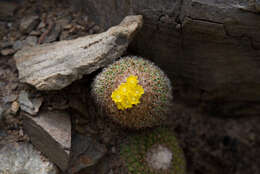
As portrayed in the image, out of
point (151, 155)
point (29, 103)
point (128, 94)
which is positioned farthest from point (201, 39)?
point (29, 103)

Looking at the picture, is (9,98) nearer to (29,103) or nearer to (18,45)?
(29,103)

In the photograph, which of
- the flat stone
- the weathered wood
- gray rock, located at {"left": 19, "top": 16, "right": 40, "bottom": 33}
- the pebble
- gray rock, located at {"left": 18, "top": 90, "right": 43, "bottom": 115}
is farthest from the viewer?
gray rock, located at {"left": 19, "top": 16, "right": 40, "bottom": 33}

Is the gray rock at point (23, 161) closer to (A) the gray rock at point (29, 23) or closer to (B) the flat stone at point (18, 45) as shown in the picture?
(B) the flat stone at point (18, 45)

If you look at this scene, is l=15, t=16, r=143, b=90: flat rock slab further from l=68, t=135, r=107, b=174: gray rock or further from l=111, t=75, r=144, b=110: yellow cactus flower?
l=68, t=135, r=107, b=174: gray rock

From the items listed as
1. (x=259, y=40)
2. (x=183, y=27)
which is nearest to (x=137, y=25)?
(x=183, y=27)

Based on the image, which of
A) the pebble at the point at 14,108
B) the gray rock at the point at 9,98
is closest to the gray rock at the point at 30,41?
the gray rock at the point at 9,98

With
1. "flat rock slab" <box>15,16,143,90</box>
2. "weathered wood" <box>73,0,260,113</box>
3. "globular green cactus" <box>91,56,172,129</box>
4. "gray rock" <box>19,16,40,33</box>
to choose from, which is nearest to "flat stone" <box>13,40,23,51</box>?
"gray rock" <box>19,16,40,33</box>
